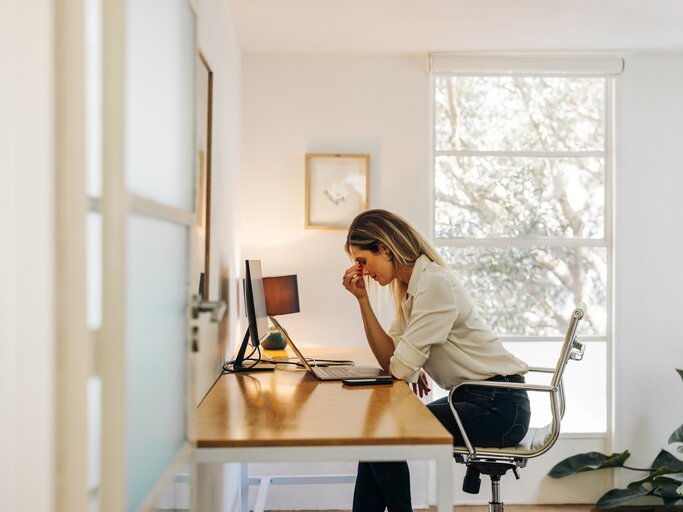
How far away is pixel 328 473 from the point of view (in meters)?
4.06

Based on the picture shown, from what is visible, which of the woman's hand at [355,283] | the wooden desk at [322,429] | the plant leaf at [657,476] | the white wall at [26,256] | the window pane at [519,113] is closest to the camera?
the white wall at [26,256]

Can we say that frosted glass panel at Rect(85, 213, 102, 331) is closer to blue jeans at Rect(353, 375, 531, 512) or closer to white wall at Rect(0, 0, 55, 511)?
white wall at Rect(0, 0, 55, 511)

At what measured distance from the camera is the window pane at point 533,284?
416cm

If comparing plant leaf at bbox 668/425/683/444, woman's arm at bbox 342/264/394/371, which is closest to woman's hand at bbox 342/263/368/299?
woman's arm at bbox 342/264/394/371

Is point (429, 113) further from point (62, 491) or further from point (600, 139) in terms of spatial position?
point (62, 491)

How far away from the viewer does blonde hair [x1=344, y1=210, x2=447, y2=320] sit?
9.37 feet

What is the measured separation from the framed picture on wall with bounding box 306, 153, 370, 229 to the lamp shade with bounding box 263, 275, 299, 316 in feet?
1.38

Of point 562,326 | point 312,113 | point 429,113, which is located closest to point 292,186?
point 312,113

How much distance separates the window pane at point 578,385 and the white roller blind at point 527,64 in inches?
56.4

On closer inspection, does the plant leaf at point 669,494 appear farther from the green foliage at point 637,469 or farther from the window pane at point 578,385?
the window pane at point 578,385

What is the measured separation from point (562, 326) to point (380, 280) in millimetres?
1632

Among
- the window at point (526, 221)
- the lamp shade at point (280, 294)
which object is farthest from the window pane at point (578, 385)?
the lamp shade at point (280, 294)


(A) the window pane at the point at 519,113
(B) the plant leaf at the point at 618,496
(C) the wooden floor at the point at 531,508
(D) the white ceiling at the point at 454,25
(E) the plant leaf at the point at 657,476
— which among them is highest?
(D) the white ceiling at the point at 454,25

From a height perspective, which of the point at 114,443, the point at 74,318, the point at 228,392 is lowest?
the point at 228,392
